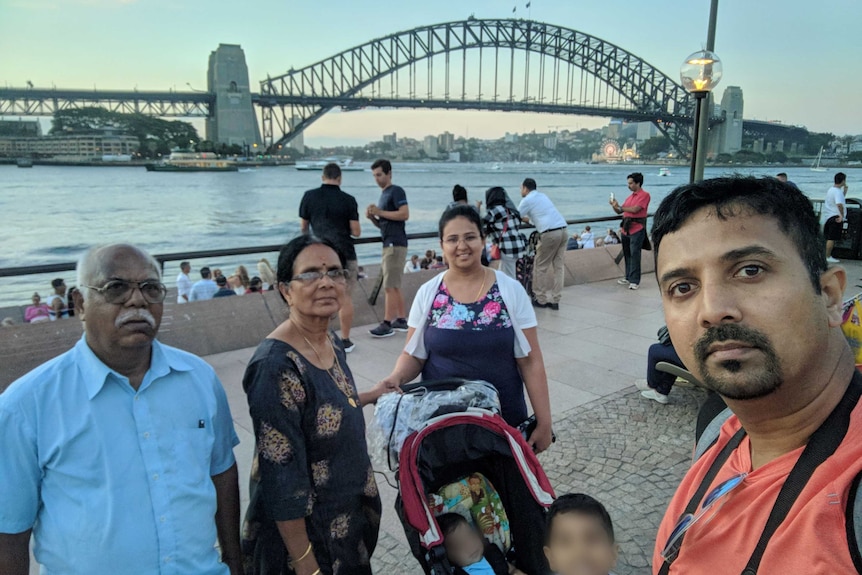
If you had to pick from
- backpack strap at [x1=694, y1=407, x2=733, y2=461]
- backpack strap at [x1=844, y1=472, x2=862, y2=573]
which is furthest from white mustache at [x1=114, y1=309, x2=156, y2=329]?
backpack strap at [x1=844, y1=472, x2=862, y2=573]

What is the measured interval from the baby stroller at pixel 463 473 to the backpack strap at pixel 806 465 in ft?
4.11

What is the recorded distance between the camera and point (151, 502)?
1507mm

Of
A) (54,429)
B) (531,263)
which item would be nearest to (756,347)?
(54,429)

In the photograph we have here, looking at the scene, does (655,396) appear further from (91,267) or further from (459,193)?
(91,267)

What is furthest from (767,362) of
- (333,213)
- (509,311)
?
(333,213)

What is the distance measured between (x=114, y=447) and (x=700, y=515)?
1.41 meters

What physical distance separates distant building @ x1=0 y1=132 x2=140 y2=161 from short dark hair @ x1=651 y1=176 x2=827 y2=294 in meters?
92.2

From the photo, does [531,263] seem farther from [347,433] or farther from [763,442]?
[763,442]

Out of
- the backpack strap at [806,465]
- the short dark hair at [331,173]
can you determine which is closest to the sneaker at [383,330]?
the short dark hair at [331,173]

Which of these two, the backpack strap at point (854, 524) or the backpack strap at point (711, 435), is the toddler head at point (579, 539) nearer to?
the backpack strap at point (711, 435)

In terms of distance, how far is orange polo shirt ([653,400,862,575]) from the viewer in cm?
81

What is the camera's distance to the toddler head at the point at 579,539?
1969mm

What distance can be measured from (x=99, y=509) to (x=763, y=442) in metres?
1.55

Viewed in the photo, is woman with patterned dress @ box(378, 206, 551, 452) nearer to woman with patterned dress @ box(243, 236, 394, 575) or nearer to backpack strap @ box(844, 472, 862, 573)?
woman with patterned dress @ box(243, 236, 394, 575)
